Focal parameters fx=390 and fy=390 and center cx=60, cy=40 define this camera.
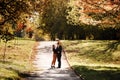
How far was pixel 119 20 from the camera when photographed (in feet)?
102

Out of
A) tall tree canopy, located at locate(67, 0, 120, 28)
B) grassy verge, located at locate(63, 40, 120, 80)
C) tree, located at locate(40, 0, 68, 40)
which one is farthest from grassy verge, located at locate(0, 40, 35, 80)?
tree, located at locate(40, 0, 68, 40)

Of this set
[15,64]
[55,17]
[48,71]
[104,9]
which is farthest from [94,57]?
[55,17]

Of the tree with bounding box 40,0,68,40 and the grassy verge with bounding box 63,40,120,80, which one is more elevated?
the tree with bounding box 40,0,68,40

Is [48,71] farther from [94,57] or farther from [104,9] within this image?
[94,57]

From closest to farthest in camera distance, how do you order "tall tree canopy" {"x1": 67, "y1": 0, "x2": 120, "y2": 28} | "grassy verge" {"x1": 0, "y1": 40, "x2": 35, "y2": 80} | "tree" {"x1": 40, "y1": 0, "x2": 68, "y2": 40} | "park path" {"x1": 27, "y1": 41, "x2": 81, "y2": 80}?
1. "grassy verge" {"x1": 0, "y1": 40, "x2": 35, "y2": 80}
2. "park path" {"x1": 27, "y1": 41, "x2": 81, "y2": 80}
3. "tall tree canopy" {"x1": 67, "y1": 0, "x2": 120, "y2": 28}
4. "tree" {"x1": 40, "y1": 0, "x2": 68, "y2": 40}

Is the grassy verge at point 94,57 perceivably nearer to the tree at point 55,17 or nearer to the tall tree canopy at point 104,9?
the tall tree canopy at point 104,9

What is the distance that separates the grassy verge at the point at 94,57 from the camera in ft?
94.7

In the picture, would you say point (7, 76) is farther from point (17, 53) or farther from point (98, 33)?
point (98, 33)

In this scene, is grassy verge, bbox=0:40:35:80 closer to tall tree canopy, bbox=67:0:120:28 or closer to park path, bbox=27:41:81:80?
park path, bbox=27:41:81:80

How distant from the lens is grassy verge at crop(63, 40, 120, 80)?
2887cm

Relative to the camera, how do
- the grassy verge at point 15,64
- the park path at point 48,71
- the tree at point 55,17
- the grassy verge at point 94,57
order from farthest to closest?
the tree at point 55,17, the grassy verge at point 94,57, the park path at point 48,71, the grassy verge at point 15,64

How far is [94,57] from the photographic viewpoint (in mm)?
38688

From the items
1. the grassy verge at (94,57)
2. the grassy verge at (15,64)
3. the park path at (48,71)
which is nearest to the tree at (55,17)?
the grassy verge at (94,57)

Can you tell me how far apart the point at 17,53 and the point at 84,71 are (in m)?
12.8
